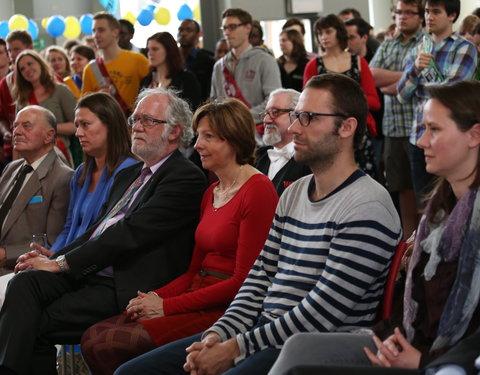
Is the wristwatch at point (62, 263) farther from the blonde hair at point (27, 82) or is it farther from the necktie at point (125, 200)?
the blonde hair at point (27, 82)

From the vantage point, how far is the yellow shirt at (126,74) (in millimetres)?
6500

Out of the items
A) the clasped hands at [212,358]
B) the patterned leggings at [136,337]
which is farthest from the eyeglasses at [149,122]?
the clasped hands at [212,358]

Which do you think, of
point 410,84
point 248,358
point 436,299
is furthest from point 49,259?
point 410,84

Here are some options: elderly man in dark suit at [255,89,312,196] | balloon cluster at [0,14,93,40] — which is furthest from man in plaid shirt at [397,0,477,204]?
balloon cluster at [0,14,93,40]

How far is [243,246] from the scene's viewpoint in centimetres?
305

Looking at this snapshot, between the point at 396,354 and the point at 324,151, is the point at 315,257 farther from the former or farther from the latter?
the point at 396,354

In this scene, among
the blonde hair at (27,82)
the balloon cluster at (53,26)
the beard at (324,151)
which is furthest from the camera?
the balloon cluster at (53,26)

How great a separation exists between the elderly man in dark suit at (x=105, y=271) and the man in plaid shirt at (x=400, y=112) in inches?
89.7

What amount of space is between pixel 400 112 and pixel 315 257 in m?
3.11

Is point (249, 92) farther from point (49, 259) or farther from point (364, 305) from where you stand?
point (364, 305)

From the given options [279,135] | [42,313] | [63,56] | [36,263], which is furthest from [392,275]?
[63,56]

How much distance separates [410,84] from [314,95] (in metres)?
2.49

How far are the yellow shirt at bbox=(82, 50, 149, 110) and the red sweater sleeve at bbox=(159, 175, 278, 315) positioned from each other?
3.48 m

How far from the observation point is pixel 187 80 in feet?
19.7
